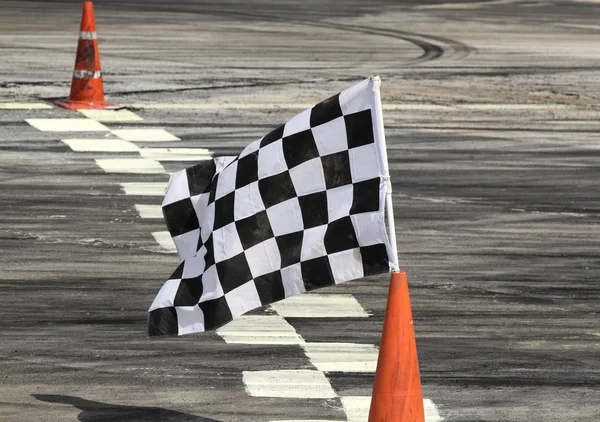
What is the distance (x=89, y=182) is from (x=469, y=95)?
5.90m

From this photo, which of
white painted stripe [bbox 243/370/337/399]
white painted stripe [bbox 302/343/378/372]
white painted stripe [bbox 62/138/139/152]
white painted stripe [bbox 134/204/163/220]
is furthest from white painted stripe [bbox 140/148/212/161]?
white painted stripe [bbox 243/370/337/399]

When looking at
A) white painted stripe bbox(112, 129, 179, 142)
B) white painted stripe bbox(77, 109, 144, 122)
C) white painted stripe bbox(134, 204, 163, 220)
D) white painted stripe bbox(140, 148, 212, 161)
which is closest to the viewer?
white painted stripe bbox(134, 204, 163, 220)

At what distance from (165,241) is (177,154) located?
9.52 ft

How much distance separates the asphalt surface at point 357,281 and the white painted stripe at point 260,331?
6cm

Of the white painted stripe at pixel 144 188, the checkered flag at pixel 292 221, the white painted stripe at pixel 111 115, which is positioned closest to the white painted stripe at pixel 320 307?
the checkered flag at pixel 292 221

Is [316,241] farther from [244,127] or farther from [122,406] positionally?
[244,127]

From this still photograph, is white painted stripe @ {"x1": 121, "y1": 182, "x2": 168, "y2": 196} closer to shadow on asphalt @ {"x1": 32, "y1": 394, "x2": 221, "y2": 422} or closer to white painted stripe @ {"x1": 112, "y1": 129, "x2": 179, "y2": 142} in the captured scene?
white painted stripe @ {"x1": 112, "y1": 129, "x2": 179, "y2": 142}

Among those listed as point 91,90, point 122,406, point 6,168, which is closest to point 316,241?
point 122,406

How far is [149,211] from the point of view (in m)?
8.68

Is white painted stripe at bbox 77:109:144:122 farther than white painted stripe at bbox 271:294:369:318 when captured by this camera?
Yes

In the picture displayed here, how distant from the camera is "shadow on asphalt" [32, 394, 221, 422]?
Result: 493cm

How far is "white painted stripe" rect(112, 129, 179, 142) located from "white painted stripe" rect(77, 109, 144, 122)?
560mm

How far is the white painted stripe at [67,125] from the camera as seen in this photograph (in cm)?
1174

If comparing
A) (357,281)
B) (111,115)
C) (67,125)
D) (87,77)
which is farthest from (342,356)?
(87,77)
